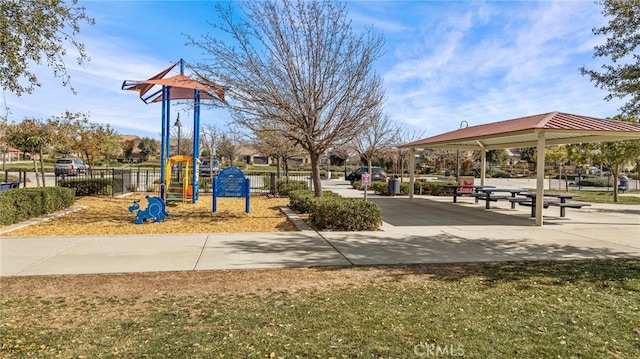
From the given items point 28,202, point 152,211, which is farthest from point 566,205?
point 28,202

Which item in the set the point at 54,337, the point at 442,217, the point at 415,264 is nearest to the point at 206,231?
the point at 415,264

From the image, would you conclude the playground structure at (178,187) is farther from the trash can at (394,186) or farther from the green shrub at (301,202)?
the trash can at (394,186)

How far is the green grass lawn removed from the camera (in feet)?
10.5

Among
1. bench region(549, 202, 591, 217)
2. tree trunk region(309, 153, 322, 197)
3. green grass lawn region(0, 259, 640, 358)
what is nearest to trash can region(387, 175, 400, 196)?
bench region(549, 202, 591, 217)

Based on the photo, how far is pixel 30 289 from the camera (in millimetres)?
4766

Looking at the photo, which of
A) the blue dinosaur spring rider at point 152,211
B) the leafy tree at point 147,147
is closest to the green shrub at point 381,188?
the blue dinosaur spring rider at point 152,211

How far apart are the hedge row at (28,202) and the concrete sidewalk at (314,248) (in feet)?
5.64

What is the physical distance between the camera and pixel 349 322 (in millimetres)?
3779

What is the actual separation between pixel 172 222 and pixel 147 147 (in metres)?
69.4

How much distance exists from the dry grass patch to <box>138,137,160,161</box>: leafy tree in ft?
213

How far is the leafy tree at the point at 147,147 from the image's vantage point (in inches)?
2886

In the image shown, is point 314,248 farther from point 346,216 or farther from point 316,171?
point 316,171

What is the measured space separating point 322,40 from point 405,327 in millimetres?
8465

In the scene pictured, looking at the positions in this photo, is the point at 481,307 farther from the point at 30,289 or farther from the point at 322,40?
the point at 322,40
